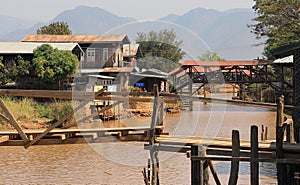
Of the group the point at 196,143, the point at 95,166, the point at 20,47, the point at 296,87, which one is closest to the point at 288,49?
the point at 296,87

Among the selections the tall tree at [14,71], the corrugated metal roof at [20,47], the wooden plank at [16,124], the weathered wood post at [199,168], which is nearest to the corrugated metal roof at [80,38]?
the corrugated metal roof at [20,47]

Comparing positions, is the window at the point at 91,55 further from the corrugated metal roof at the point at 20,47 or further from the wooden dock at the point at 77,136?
the wooden dock at the point at 77,136

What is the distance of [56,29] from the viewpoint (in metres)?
73.2

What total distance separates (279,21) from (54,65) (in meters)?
18.1

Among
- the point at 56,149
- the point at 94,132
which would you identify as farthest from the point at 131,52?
the point at 94,132

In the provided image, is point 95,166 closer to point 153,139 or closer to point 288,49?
point 288,49

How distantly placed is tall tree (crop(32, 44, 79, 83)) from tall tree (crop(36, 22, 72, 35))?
112 feet

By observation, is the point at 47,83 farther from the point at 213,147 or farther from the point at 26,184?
the point at 213,147

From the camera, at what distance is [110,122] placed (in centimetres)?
3538

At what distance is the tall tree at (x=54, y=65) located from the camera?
125 feet

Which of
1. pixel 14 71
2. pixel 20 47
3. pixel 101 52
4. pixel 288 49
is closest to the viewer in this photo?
pixel 288 49

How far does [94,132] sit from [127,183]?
6.75 m

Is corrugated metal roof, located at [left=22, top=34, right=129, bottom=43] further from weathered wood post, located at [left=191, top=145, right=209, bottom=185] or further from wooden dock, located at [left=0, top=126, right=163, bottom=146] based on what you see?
weathered wood post, located at [left=191, top=145, right=209, bottom=185]

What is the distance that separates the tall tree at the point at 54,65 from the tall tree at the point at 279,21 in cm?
1492
